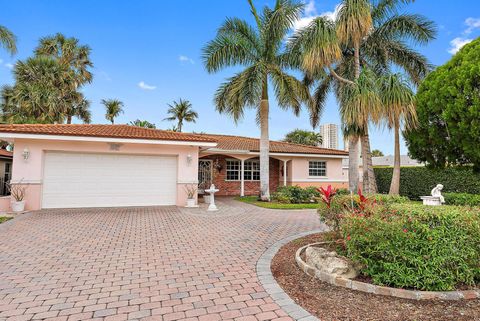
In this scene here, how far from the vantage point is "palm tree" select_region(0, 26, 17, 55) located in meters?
12.2

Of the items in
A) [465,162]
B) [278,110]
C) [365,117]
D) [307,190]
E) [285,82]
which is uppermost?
[285,82]

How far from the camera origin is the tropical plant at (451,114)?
28.9 feet

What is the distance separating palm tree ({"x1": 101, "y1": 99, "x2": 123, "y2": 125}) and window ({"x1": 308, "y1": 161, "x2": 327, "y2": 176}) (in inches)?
970

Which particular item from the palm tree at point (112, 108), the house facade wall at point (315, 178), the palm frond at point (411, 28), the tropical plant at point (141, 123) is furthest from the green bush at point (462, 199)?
the palm tree at point (112, 108)

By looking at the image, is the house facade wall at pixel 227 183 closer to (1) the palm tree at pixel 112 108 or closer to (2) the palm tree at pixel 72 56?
(2) the palm tree at pixel 72 56

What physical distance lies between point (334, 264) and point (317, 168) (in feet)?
55.5

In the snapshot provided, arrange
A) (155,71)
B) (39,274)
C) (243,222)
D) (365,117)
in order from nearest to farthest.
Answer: (39,274)
(243,222)
(365,117)
(155,71)

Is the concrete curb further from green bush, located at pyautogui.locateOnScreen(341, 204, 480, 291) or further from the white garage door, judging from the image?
the white garage door

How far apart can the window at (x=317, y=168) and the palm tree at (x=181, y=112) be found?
17.9 metres

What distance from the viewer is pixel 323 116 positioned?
19.3 m

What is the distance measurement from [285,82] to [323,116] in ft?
22.2

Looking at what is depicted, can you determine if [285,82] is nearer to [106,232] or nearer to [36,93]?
[106,232]

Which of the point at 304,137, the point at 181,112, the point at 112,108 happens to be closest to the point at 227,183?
the point at 181,112

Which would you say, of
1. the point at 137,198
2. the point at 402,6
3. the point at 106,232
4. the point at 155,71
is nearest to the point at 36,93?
the point at 155,71
